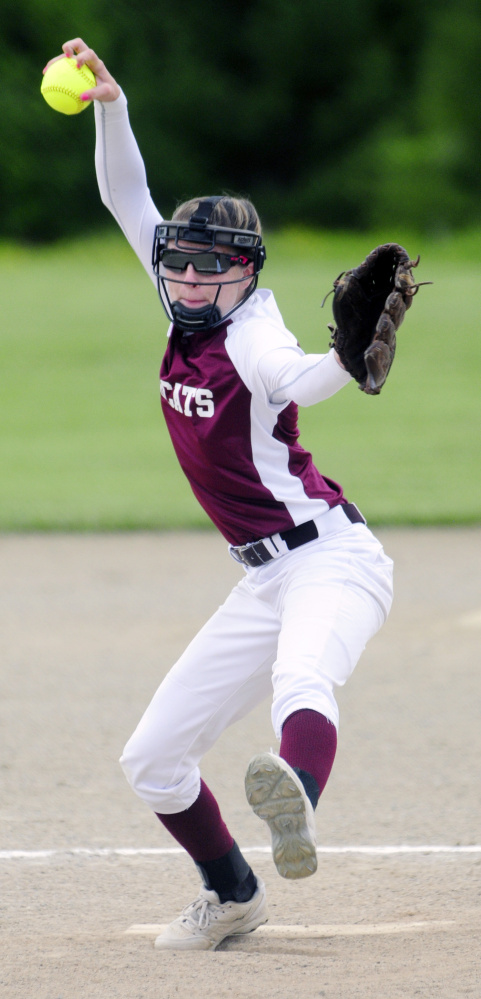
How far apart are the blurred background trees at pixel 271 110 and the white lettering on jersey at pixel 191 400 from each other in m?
34.5

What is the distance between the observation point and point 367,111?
132 ft

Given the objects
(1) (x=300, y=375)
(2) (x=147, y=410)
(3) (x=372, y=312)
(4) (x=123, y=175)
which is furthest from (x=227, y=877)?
(2) (x=147, y=410)

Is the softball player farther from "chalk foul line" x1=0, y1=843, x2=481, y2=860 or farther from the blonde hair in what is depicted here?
"chalk foul line" x1=0, y1=843, x2=481, y2=860

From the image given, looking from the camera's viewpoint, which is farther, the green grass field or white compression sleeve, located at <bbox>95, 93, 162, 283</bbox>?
the green grass field

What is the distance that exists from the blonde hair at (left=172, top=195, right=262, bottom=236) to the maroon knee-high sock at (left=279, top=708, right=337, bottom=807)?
1347 mm

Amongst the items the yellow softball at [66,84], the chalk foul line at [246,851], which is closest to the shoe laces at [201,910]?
the chalk foul line at [246,851]

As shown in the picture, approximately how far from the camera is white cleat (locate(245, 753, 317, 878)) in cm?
263

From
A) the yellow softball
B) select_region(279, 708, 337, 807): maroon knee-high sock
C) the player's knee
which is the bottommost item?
the player's knee

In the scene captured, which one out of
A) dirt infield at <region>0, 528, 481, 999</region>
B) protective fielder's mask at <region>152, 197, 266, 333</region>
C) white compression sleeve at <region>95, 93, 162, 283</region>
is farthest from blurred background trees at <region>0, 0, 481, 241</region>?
protective fielder's mask at <region>152, 197, 266, 333</region>

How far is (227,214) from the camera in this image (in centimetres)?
334

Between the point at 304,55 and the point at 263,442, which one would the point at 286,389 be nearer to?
the point at 263,442

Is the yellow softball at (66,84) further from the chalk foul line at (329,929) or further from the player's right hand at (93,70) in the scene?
the chalk foul line at (329,929)

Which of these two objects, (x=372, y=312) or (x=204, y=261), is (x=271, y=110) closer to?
(x=204, y=261)

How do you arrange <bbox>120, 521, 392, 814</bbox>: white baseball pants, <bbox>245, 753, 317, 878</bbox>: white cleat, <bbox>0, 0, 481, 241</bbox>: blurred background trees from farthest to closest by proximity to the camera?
<bbox>0, 0, 481, 241</bbox>: blurred background trees, <bbox>120, 521, 392, 814</bbox>: white baseball pants, <bbox>245, 753, 317, 878</bbox>: white cleat
